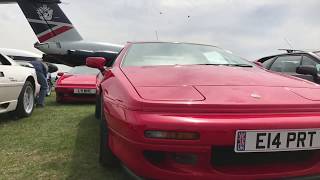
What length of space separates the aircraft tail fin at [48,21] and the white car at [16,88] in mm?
14621

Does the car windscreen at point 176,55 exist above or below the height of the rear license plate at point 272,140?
above

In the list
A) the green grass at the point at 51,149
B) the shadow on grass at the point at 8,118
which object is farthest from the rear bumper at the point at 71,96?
the green grass at the point at 51,149

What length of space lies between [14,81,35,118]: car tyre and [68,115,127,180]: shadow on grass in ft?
5.09

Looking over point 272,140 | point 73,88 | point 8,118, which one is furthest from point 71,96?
point 272,140

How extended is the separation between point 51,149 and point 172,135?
238cm

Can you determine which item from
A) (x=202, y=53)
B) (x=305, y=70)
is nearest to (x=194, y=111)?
(x=202, y=53)

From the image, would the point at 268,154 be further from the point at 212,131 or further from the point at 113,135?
the point at 113,135

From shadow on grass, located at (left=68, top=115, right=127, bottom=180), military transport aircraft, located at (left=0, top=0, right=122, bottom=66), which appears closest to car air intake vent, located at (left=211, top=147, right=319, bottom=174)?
shadow on grass, located at (left=68, top=115, right=127, bottom=180)

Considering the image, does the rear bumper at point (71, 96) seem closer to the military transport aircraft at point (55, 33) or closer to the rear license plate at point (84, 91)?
the rear license plate at point (84, 91)

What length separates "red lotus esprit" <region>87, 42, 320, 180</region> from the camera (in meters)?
2.46

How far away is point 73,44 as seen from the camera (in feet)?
69.9

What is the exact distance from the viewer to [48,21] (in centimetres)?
2158

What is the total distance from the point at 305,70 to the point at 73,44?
16752 mm

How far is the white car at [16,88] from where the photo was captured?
20.3 feet
